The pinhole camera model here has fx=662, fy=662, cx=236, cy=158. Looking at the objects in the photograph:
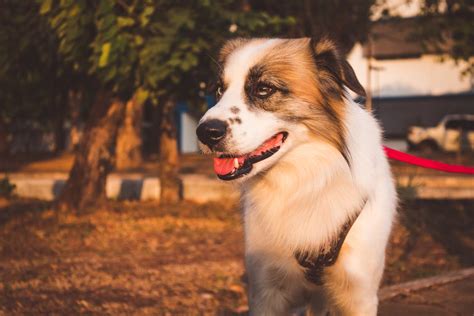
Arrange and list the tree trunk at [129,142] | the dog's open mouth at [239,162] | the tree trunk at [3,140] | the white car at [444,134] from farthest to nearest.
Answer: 1. the white car at [444,134]
2. the tree trunk at [3,140]
3. the tree trunk at [129,142]
4. the dog's open mouth at [239,162]

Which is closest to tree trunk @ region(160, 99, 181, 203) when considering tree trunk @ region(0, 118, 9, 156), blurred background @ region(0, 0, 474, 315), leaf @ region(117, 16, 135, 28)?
blurred background @ region(0, 0, 474, 315)

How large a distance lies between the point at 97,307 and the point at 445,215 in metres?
6.86

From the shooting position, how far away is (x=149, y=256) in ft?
25.9

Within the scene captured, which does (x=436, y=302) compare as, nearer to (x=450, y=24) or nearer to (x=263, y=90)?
(x=263, y=90)

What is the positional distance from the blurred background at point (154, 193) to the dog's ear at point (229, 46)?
232 mm

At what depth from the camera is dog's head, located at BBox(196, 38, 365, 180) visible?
3.60 meters

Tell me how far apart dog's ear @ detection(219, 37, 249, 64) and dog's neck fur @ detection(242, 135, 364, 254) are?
→ 0.85 m

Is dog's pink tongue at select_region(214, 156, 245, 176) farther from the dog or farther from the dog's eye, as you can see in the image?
the dog's eye

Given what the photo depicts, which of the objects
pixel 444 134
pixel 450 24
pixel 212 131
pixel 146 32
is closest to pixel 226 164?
pixel 212 131

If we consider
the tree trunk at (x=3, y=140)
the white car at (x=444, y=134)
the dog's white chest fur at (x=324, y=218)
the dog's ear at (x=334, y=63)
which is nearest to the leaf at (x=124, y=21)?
the dog's ear at (x=334, y=63)

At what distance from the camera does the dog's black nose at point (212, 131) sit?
11.6 feet

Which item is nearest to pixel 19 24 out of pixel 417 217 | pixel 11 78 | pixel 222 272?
pixel 11 78

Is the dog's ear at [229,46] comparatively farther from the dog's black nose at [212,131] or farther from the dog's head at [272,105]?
the dog's black nose at [212,131]

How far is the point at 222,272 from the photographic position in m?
7.07
